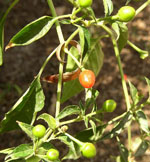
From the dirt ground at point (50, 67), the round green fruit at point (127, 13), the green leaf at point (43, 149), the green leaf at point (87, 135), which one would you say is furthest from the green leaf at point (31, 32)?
the dirt ground at point (50, 67)

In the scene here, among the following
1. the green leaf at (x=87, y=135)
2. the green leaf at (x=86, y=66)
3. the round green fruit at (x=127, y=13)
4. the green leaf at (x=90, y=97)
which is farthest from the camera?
the green leaf at (x=86, y=66)

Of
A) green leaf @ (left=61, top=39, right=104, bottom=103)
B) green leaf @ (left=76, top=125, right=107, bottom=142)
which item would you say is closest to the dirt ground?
green leaf @ (left=61, top=39, right=104, bottom=103)

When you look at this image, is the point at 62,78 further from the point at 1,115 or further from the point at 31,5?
the point at 31,5

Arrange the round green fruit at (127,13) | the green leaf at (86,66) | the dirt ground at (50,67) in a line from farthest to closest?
the dirt ground at (50,67) < the green leaf at (86,66) < the round green fruit at (127,13)

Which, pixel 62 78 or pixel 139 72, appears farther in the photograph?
pixel 139 72

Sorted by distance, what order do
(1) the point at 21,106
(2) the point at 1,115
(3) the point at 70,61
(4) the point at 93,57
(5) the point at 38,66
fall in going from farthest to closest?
(5) the point at 38,66 → (2) the point at 1,115 → (4) the point at 93,57 → (3) the point at 70,61 → (1) the point at 21,106

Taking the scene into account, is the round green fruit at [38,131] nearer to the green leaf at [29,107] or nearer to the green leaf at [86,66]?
the green leaf at [29,107]

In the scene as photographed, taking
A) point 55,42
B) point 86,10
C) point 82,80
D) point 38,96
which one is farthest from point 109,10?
point 55,42

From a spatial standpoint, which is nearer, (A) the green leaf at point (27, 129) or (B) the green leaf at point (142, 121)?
(A) the green leaf at point (27, 129)
